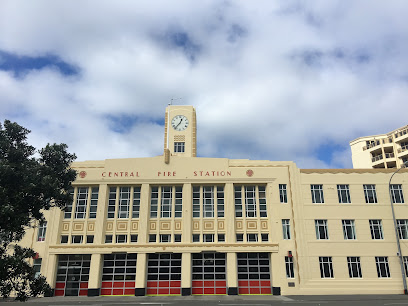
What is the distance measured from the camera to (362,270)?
3016 cm

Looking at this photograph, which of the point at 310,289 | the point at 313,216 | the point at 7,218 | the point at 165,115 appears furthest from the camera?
the point at 165,115

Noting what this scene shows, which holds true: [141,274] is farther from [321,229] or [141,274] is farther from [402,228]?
[402,228]

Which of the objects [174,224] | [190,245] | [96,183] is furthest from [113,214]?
[190,245]

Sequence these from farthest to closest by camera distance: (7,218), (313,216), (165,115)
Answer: (165,115)
(313,216)
(7,218)

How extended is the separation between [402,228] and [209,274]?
67.6 ft

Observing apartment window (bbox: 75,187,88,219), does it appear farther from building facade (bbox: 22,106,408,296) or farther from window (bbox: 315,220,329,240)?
window (bbox: 315,220,329,240)

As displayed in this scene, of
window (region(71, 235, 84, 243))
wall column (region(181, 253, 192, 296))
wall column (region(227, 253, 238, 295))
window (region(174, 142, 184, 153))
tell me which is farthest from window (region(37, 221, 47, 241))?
window (region(174, 142, 184, 153))

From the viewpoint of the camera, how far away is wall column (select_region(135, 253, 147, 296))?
98.6 feet

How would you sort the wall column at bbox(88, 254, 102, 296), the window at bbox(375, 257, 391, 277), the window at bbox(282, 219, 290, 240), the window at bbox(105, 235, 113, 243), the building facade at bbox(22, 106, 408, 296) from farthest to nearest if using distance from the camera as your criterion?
the window at bbox(105, 235, 113, 243)
the window at bbox(282, 219, 290, 240)
the building facade at bbox(22, 106, 408, 296)
the window at bbox(375, 257, 391, 277)
the wall column at bbox(88, 254, 102, 296)

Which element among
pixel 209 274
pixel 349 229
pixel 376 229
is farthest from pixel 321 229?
pixel 209 274

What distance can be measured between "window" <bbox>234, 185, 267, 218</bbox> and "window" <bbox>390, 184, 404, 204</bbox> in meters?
13.8

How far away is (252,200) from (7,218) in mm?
24679

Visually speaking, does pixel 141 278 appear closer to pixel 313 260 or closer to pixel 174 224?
pixel 174 224

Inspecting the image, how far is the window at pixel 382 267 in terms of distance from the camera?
30112 mm
